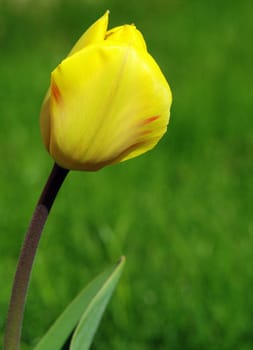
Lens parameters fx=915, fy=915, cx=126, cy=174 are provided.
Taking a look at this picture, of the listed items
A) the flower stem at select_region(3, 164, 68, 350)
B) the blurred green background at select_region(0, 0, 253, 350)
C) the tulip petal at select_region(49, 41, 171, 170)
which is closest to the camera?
the tulip petal at select_region(49, 41, 171, 170)

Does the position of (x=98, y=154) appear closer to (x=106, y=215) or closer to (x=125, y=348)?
(x=125, y=348)

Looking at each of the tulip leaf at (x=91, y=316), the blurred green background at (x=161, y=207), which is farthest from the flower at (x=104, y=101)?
the blurred green background at (x=161, y=207)

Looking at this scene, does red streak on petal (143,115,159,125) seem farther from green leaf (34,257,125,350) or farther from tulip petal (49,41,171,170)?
green leaf (34,257,125,350)

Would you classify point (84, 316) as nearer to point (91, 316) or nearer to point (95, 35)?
point (91, 316)

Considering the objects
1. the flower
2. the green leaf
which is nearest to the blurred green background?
the green leaf

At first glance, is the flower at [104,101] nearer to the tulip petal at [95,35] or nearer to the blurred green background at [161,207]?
the tulip petal at [95,35]

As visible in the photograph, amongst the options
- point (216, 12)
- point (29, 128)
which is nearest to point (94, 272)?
point (29, 128)
